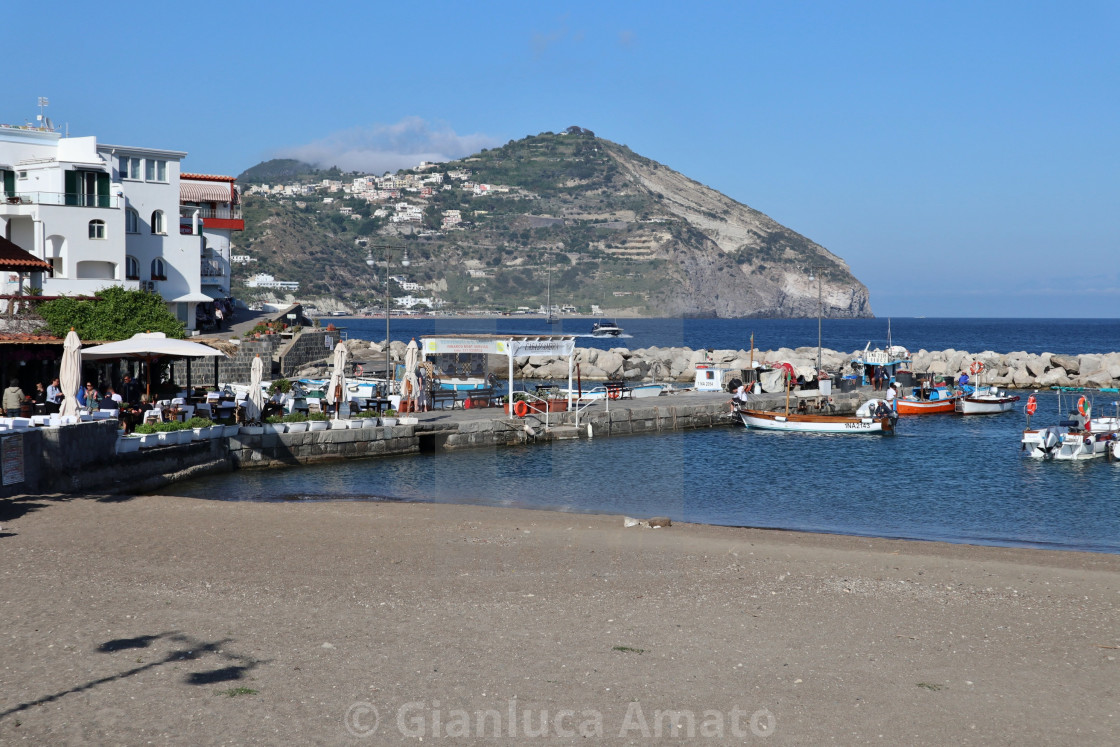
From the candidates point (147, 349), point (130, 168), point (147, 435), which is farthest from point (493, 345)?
point (130, 168)

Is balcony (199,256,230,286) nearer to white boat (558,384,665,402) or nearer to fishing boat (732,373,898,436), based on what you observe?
white boat (558,384,665,402)

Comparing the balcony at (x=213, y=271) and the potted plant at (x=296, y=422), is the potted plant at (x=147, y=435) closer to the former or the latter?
the potted plant at (x=296, y=422)

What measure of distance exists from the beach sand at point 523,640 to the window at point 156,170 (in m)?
35.1

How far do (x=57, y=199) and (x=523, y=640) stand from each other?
37.2 metres

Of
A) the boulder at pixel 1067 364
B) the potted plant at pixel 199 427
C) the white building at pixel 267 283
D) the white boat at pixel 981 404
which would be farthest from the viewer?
the white building at pixel 267 283

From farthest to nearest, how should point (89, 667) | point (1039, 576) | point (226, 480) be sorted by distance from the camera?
point (226, 480), point (1039, 576), point (89, 667)

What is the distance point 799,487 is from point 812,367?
101 feet

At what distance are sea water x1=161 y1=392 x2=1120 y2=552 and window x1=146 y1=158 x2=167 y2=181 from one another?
26.5 m

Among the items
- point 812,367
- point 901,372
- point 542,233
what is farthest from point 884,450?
point 542,233

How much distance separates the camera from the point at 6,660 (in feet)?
25.9

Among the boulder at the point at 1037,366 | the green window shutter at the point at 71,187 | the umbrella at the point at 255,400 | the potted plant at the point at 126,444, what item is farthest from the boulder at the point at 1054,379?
the potted plant at the point at 126,444

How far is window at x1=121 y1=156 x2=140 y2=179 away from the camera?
45062mm

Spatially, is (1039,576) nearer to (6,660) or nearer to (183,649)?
(183,649)

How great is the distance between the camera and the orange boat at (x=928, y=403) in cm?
4469
